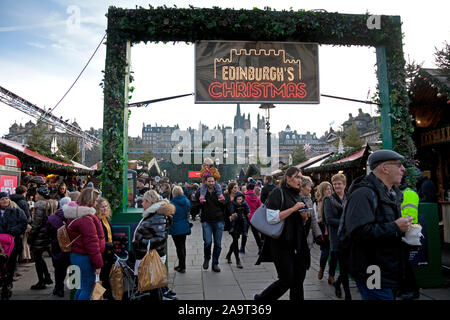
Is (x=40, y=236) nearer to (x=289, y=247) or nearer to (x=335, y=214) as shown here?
(x=289, y=247)

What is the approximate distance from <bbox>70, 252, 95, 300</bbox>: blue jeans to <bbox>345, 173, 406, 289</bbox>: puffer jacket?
9.52 ft

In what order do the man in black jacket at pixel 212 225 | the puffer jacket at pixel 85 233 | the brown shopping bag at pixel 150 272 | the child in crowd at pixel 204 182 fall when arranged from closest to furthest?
the puffer jacket at pixel 85 233, the brown shopping bag at pixel 150 272, the man in black jacket at pixel 212 225, the child in crowd at pixel 204 182

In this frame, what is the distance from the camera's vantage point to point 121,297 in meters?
3.99

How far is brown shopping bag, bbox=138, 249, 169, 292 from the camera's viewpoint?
3.83 metres

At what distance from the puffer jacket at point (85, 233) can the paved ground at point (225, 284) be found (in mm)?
1739

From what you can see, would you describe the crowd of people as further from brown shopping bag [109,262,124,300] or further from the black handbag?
brown shopping bag [109,262,124,300]

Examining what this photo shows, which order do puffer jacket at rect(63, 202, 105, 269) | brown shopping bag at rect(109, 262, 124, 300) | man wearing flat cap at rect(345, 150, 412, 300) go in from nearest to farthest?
1. man wearing flat cap at rect(345, 150, 412, 300)
2. puffer jacket at rect(63, 202, 105, 269)
3. brown shopping bag at rect(109, 262, 124, 300)

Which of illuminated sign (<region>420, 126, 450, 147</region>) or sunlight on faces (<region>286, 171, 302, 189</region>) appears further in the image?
illuminated sign (<region>420, 126, 450, 147</region>)

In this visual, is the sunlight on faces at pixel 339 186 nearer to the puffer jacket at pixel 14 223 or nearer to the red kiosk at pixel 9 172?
the puffer jacket at pixel 14 223

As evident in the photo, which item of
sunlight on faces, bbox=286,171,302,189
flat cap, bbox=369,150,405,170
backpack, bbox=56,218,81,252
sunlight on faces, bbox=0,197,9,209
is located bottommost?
backpack, bbox=56,218,81,252

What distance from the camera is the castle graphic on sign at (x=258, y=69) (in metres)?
5.90

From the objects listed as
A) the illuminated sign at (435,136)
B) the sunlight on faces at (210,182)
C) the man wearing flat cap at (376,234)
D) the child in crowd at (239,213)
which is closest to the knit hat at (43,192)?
the sunlight on faces at (210,182)

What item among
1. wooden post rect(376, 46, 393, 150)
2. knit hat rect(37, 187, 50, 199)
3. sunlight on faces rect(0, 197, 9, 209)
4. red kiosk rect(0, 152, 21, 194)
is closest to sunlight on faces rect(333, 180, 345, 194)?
wooden post rect(376, 46, 393, 150)

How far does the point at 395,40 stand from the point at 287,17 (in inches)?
85.7
